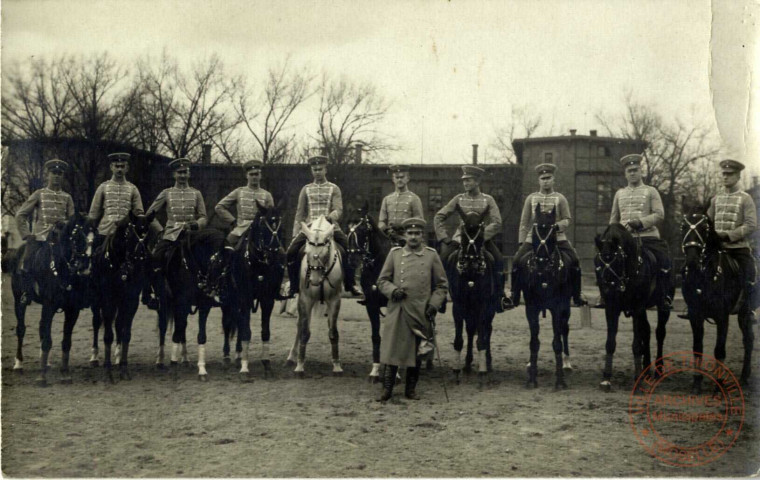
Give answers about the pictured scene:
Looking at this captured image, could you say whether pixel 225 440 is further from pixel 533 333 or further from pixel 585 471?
pixel 533 333

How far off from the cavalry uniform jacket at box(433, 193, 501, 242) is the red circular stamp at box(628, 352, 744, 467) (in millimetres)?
2711

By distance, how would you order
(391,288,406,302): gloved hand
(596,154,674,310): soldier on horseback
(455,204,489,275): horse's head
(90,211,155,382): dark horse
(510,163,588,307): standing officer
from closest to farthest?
(391,288,406,302): gloved hand, (455,204,489,275): horse's head, (90,211,155,382): dark horse, (596,154,674,310): soldier on horseback, (510,163,588,307): standing officer

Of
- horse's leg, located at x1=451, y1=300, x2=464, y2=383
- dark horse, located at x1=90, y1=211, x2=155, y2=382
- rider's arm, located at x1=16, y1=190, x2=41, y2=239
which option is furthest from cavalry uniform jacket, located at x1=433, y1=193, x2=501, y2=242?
Result: rider's arm, located at x1=16, y1=190, x2=41, y2=239

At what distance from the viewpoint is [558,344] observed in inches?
332

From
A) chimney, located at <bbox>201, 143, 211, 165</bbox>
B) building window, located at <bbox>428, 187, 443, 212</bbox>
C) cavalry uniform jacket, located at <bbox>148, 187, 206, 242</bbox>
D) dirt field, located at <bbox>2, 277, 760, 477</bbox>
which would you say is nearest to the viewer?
dirt field, located at <bbox>2, 277, 760, 477</bbox>

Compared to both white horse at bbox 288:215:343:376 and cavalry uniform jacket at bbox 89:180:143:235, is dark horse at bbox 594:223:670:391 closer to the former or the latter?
white horse at bbox 288:215:343:376

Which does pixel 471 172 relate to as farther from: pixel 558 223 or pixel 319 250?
pixel 319 250

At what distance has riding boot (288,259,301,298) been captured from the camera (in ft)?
31.4

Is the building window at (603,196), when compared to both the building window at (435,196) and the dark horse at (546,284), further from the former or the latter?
the dark horse at (546,284)

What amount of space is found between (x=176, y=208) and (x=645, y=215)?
22.6ft

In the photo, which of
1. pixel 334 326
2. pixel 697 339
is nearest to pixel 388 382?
pixel 334 326

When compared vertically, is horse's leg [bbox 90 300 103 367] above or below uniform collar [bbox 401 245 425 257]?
below

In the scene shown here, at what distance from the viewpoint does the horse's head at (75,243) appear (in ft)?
27.5

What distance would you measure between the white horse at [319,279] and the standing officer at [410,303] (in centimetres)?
129
